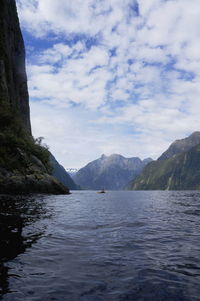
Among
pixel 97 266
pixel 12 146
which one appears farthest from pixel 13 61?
pixel 97 266

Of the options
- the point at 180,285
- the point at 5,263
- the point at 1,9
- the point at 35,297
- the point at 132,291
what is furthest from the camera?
the point at 1,9

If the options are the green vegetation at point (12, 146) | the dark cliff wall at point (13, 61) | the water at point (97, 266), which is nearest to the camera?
the water at point (97, 266)

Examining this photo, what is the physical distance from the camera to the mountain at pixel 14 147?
46862 mm

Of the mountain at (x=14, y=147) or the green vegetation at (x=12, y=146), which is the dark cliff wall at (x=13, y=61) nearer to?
the mountain at (x=14, y=147)

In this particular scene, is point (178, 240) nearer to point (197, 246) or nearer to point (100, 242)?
point (197, 246)

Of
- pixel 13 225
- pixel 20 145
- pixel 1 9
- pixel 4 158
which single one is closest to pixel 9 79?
pixel 1 9

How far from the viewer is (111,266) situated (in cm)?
764

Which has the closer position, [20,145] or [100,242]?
[100,242]

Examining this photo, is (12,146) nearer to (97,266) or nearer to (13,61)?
(13,61)

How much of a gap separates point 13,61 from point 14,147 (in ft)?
151

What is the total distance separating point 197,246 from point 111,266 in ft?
15.6

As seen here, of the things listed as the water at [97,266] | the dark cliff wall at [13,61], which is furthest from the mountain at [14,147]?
the water at [97,266]

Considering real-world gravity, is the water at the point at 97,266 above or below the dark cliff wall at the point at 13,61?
below

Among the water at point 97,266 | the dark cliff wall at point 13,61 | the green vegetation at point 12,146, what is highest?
the dark cliff wall at point 13,61
